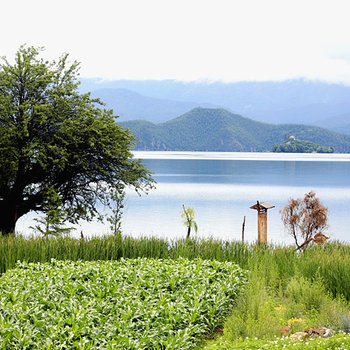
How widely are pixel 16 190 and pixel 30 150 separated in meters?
2.66

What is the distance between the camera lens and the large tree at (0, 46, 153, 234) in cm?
2595

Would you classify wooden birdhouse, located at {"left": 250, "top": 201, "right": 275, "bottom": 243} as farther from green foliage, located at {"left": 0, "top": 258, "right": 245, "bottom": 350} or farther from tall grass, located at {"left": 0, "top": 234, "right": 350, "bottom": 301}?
green foliage, located at {"left": 0, "top": 258, "right": 245, "bottom": 350}

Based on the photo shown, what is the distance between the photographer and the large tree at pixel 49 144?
26.0m

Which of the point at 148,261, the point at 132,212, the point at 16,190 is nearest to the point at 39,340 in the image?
the point at 148,261

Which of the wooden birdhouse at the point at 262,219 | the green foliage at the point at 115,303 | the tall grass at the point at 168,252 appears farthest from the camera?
the wooden birdhouse at the point at 262,219

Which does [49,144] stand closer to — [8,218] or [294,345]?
[8,218]

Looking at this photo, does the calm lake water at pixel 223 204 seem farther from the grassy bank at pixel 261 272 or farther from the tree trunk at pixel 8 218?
the grassy bank at pixel 261 272

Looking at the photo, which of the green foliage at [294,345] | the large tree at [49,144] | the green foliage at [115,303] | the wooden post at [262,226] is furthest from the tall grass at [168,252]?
the large tree at [49,144]

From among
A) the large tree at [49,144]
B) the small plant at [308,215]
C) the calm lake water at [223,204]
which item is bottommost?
the calm lake water at [223,204]

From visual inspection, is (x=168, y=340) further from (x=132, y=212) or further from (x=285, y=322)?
(x=132, y=212)

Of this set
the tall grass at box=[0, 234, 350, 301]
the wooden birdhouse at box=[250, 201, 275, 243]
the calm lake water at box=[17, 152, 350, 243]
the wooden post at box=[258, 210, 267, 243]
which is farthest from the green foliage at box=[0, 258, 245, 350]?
the calm lake water at box=[17, 152, 350, 243]

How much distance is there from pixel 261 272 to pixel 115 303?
3398mm

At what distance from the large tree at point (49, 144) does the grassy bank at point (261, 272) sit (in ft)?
36.3

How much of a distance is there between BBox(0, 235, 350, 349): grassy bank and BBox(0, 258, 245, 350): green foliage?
43 cm
